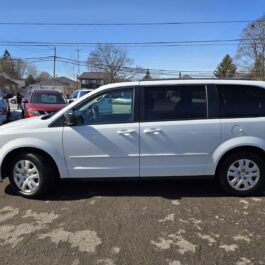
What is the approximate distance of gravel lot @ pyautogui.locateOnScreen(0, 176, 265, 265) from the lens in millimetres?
3621

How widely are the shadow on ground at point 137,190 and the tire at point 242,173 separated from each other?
0.86 ft

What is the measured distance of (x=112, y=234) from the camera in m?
4.11

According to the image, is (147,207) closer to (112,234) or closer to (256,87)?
(112,234)

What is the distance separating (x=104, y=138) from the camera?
511 centimetres

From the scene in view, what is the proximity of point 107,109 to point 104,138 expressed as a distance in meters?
0.46

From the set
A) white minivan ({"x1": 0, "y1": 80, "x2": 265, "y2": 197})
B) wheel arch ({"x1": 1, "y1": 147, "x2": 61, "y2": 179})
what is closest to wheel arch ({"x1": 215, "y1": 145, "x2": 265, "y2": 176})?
white minivan ({"x1": 0, "y1": 80, "x2": 265, "y2": 197})

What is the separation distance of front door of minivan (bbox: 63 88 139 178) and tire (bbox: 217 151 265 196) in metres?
1.35

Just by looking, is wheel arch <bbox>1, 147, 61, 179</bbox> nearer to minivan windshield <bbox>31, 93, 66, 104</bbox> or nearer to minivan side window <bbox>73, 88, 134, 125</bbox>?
minivan side window <bbox>73, 88, 134, 125</bbox>

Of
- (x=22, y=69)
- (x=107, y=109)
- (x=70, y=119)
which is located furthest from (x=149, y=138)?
(x=22, y=69)

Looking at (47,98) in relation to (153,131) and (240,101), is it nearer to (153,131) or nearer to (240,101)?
(153,131)

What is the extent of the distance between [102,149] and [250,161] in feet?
7.31

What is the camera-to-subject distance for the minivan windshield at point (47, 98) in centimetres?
1273

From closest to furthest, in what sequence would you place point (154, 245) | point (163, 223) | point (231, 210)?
1. point (154, 245)
2. point (163, 223)
3. point (231, 210)

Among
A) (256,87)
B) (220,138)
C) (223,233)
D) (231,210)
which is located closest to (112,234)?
(223,233)
